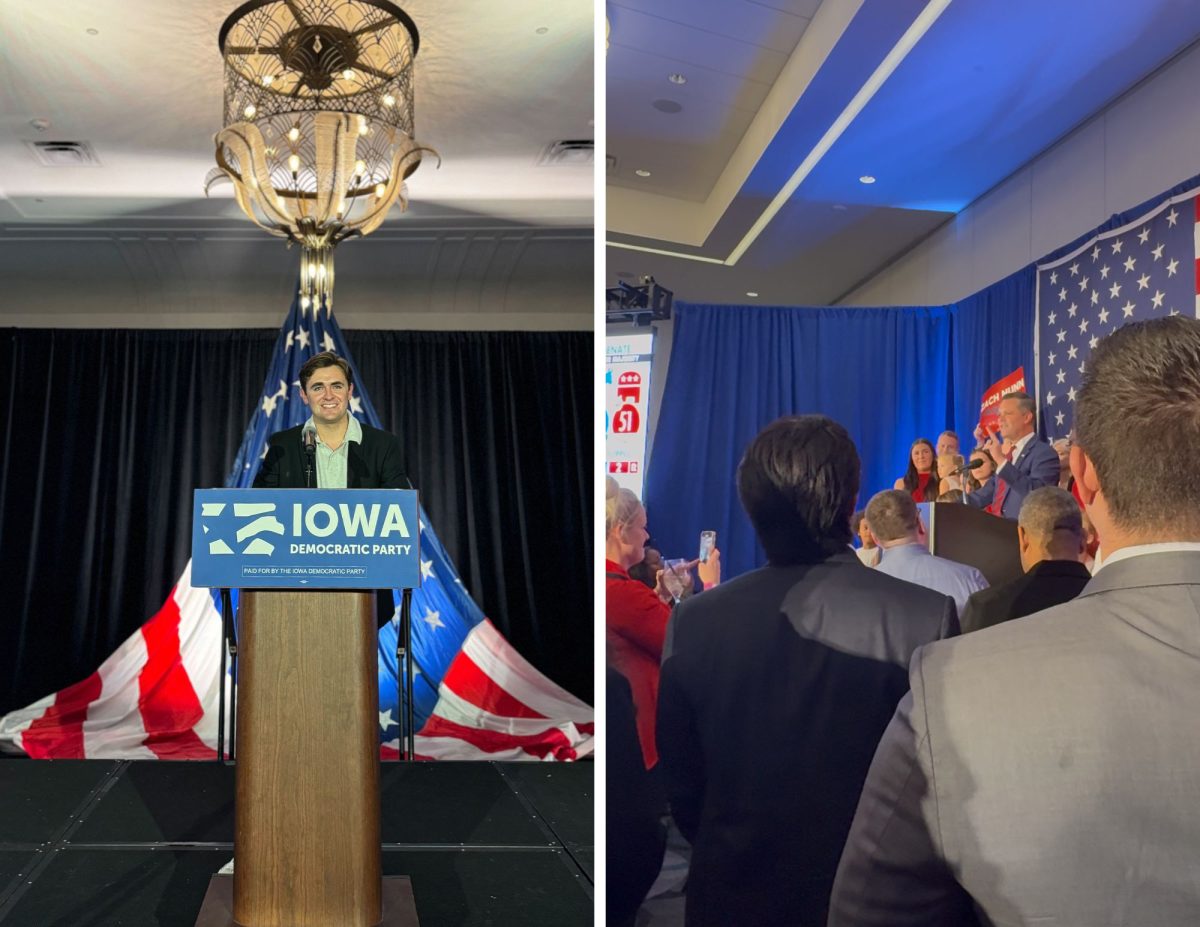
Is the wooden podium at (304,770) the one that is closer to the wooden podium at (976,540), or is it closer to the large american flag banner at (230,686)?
the wooden podium at (976,540)

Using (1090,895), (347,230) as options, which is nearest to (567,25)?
(347,230)

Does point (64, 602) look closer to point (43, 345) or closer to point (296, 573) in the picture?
point (43, 345)

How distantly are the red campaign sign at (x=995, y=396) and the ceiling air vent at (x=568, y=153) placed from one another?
12.0 feet

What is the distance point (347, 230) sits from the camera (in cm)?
388

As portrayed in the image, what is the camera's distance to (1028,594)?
1.18 metres

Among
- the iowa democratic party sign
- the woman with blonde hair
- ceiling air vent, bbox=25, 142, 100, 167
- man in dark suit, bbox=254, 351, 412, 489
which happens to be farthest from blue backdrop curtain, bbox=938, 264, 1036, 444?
ceiling air vent, bbox=25, 142, 100, 167

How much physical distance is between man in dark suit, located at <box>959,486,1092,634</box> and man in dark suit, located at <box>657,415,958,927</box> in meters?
→ 0.04

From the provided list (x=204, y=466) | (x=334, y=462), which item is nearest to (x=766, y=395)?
(x=334, y=462)

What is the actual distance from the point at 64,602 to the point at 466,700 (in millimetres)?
2769

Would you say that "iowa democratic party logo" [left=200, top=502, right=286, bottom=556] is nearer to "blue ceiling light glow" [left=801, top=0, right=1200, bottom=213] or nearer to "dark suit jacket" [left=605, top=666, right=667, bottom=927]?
"dark suit jacket" [left=605, top=666, right=667, bottom=927]

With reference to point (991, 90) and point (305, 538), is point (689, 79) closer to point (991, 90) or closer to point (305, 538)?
point (991, 90)

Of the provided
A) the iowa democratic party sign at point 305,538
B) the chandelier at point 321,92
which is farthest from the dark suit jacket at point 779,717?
the chandelier at point 321,92

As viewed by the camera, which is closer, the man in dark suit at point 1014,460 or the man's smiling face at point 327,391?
the man in dark suit at point 1014,460

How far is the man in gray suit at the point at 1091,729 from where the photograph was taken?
43.2 inches
